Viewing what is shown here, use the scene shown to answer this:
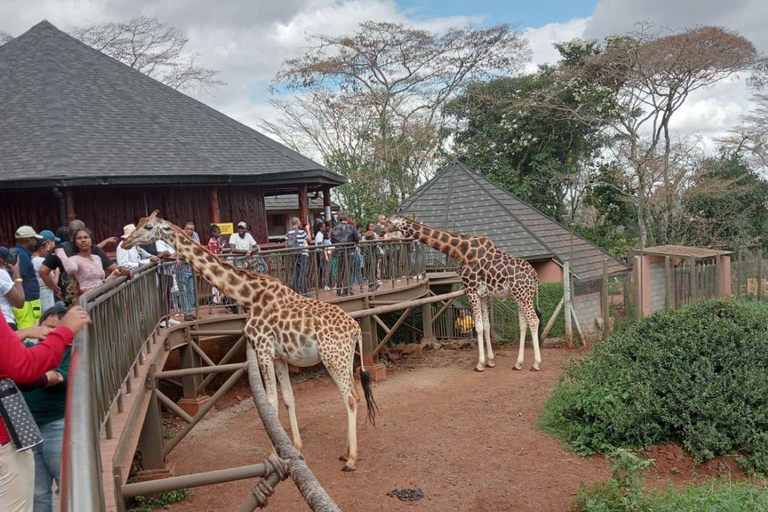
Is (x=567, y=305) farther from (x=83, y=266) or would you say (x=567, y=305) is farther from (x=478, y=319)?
(x=83, y=266)

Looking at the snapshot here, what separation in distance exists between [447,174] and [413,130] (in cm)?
754

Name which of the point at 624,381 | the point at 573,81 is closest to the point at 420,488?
the point at 624,381

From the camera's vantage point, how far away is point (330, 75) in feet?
92.7

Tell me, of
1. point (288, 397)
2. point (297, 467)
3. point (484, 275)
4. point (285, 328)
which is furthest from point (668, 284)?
point (297, 467)

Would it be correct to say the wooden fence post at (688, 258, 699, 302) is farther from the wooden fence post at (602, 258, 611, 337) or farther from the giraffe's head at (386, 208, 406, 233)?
the giraffe's head at (386, 208, 406, 233)

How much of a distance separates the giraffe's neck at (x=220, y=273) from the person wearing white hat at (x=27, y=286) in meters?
1.58

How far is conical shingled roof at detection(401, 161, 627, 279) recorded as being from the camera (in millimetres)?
17969

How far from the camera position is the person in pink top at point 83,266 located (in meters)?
6.20

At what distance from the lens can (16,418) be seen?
9.55ft

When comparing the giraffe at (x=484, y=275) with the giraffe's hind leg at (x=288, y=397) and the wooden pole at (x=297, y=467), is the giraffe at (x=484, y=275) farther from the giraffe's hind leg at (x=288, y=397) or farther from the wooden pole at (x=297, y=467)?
the wooden pole at (x=297, y=467)

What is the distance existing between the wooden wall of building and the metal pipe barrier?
15.1 ft

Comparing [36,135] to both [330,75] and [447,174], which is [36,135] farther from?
[330,75]

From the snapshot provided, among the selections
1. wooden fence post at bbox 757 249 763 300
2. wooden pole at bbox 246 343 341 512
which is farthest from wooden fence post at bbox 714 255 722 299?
wooden pole at bbox 246 343 341 512

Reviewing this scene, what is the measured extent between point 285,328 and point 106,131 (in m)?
8.63
